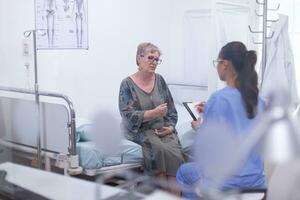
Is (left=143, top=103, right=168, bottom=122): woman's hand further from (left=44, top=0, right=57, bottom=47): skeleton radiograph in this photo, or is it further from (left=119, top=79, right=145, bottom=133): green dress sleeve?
(left=44, top=0, right=57, bottom=47): skeleton radiograph

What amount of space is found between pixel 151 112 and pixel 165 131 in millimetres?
116

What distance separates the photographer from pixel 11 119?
1372 mm

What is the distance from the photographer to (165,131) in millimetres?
995

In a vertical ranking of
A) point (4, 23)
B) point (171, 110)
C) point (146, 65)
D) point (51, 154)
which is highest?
point (4, 23)

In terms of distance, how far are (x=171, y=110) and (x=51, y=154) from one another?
554mm

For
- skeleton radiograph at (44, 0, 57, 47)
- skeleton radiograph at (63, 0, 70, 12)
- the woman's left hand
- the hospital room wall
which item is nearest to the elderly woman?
the woman's left hand

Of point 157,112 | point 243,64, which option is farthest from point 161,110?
point 243,64

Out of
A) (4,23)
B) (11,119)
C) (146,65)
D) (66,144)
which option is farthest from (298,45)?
(4,23)

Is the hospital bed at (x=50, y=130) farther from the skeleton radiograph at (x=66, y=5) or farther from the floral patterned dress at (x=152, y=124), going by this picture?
the skeleton radiograph at (x=66, y=5)

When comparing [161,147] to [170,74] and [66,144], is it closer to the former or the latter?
[170,74]

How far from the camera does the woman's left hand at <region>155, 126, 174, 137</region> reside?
0.97 m

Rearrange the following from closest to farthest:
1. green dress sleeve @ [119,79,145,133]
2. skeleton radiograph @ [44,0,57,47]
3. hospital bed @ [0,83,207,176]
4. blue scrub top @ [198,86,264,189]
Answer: blue scrub top @ [198,86,264,189], green dress sleeve @ [119,79,145,133], hospital bed @ [0,83,207,176], skeleton radiograph @ [44,0,57,47]

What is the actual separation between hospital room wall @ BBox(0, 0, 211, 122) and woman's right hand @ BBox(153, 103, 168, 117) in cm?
21

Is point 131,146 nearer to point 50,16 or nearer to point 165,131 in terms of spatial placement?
point 165,131
